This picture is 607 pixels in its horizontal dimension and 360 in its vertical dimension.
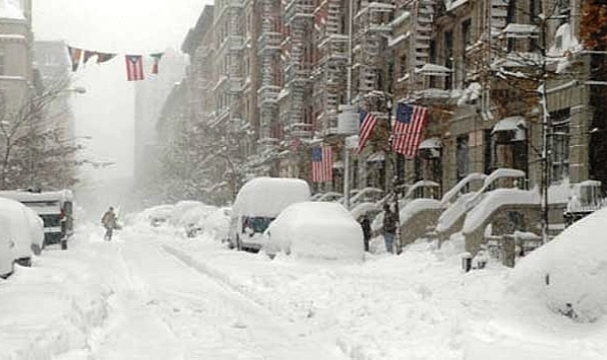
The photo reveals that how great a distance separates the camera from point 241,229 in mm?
30094

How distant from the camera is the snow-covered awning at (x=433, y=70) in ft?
101

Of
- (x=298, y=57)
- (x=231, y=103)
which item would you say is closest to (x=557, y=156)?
(x=298, y=57)

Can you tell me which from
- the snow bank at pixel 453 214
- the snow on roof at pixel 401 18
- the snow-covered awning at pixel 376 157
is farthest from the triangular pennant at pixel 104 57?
the snow bank at pixel 453 214

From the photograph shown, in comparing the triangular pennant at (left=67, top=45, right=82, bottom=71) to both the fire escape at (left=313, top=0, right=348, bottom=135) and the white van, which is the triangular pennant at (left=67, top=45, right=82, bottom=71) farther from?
the white van

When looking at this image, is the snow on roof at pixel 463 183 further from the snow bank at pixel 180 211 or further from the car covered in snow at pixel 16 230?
the snow bank at pixel 180 211

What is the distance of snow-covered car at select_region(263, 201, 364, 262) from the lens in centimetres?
2312

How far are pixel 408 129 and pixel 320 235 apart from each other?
593cm

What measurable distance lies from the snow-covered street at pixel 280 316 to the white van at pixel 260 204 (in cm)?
765

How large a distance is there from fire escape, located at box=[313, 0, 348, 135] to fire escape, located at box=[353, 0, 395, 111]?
3.54 meters

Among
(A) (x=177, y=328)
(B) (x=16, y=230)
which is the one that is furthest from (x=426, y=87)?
(A) (x=177, y=328)

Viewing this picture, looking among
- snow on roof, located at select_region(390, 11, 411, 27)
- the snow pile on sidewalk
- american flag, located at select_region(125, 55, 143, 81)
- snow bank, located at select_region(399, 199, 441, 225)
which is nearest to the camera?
the snow pile on sidewalk

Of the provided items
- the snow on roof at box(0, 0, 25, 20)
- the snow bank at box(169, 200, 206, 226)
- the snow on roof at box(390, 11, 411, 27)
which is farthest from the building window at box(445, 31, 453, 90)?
the snow on roof at box(0, 0, 25, 20)

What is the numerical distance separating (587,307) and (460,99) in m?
21.7

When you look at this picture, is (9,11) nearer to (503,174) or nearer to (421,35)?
(421,35)
